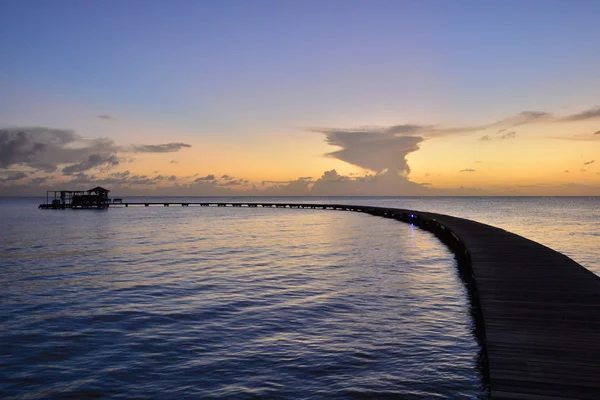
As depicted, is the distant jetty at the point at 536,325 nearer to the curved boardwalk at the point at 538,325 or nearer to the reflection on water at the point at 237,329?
the curved boardwalk at the point at 538,325

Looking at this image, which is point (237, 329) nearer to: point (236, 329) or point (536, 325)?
point (236, 329)

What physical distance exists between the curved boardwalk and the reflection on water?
3.15 ft

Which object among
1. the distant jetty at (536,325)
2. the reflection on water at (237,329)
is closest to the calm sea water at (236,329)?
the reflection on water at (237,329)

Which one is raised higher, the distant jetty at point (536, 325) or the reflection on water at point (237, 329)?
the distant jetty at point (536, 325)

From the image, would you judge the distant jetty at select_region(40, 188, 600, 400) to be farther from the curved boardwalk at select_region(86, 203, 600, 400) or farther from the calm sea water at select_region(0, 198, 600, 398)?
the calm sea water at select_region(0, 198, 600, 398)

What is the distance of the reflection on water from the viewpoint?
854 cm

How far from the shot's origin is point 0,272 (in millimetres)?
21547

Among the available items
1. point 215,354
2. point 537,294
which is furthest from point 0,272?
point 537,294

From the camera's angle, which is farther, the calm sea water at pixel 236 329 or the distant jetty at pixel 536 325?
the calm sea water at pixel 236 329

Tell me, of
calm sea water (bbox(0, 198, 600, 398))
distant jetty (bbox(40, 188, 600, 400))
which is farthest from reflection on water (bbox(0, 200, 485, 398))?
distant jetty (bbox(40, 188, 600, 400))

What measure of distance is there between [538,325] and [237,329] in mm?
6904

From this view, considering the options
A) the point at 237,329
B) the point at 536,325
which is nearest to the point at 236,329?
the point at 237,329

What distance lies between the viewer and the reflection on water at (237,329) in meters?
8.54

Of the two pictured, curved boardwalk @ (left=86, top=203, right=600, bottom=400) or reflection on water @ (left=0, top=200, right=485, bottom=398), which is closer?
curved boardwalk @ (left=86, top=203, right=600, bottom=400)
